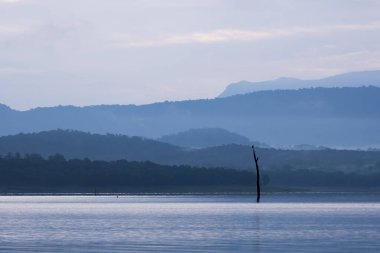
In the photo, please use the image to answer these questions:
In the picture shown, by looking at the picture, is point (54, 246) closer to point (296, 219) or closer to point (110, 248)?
point (110, 248)

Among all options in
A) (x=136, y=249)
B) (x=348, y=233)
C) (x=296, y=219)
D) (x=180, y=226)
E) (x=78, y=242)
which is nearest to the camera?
(x=136, y=249)

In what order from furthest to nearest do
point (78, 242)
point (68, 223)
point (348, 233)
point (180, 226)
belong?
point (68, 223), point (180, 226), point (348, 233), point (78, 242)

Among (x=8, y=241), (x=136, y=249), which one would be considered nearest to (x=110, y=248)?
(x=136, y=249)

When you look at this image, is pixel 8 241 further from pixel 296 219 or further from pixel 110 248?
pixel 296 219

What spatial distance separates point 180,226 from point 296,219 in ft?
50.2

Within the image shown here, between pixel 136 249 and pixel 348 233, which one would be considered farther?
pixel 348 233

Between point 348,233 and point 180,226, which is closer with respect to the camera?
point 348,233

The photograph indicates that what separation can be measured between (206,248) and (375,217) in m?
40.4

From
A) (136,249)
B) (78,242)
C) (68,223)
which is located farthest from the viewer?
(68,223)

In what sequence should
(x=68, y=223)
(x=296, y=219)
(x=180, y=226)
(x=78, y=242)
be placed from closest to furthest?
1. (x=78, y=242)
2. (x=180, y=226)
3. (x=68, y=223)
4. (x=296, y=219)

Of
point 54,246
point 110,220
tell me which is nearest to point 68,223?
point 110,220

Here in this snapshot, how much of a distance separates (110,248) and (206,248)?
4.94 m

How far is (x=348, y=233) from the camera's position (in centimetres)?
7506

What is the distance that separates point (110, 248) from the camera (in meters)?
62.8
